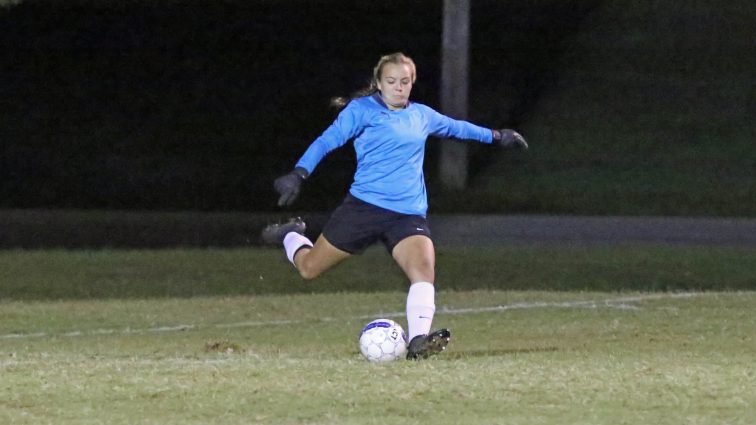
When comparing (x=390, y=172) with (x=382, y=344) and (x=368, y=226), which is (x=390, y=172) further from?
(x=382, y=344)

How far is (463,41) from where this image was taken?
2128cm

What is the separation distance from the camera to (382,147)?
8953 mm

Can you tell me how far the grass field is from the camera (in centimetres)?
687

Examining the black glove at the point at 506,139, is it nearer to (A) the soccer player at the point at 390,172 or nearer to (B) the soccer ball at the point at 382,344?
(A) the soccer player at the point at 390,172

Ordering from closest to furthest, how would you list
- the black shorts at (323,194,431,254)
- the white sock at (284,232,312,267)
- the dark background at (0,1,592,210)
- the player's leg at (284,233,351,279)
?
the black shorts at (323,194,431,254), the player's leg at (284,233,351,279), the white sock at (284,232,312,267), the dark background at (0,1,592,210)

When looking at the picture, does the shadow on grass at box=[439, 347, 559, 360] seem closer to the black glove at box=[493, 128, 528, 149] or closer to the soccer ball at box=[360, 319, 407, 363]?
the soccer ball at box=[360, 319, 407, 363]

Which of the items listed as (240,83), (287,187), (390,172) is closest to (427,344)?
(390,172)

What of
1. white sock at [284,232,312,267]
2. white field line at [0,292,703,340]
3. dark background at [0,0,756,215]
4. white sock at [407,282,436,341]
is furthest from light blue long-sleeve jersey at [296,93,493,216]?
dark background at [0,0,756,215]

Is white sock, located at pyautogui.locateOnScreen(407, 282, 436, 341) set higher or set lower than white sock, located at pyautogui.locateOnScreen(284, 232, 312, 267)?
lower

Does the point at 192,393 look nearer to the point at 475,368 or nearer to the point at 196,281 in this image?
the point at 475,368

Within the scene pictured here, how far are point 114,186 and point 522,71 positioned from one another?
8392 mm

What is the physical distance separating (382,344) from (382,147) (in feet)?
3.87

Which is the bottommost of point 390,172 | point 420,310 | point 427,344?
point 427,344

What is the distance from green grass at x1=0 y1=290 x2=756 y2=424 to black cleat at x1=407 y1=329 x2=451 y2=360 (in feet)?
0.25
